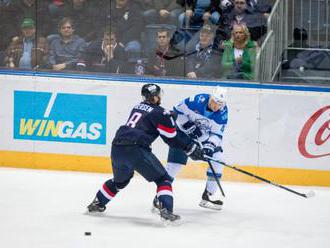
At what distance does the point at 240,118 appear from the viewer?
28.8 ft

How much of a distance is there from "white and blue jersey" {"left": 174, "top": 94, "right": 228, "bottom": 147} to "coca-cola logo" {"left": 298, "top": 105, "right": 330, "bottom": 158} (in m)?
1.48

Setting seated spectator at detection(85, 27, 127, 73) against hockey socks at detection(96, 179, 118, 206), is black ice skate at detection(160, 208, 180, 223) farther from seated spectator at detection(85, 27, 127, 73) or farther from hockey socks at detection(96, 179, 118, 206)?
seated spectator at detection(85, 27, 127, 73)

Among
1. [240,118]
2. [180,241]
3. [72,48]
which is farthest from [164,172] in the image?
[72,48]

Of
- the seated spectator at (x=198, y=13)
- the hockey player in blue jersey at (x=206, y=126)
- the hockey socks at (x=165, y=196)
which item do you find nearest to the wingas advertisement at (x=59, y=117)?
the seated spectator at (x=198, y=13)

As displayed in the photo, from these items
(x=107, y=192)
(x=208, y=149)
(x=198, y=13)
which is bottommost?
(x=107, y=192)

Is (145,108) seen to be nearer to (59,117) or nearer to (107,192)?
(107,192)

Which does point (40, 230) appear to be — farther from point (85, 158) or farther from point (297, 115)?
point (297, 115)

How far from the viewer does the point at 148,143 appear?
6859mm

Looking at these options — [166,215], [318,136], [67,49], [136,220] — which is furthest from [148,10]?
[166,215]

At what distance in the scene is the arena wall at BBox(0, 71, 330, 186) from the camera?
867 centimetres

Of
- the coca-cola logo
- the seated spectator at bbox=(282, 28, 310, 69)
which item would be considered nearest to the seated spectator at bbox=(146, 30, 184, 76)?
the seated spectator at bbox=(282, 28, 310, 69)

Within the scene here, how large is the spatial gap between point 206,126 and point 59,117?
2132 mm

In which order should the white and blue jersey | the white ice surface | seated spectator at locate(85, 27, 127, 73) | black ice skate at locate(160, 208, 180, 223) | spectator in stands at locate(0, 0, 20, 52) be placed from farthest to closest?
spectator in stands at locate(0, 0, 20, 52) → seated spectator at locate(85, 27, 127, 73) → the white and blue jersey → black ice skate at locate(160, 208, 180, 223) → the white ice surface

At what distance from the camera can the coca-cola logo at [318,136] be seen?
864 cm
